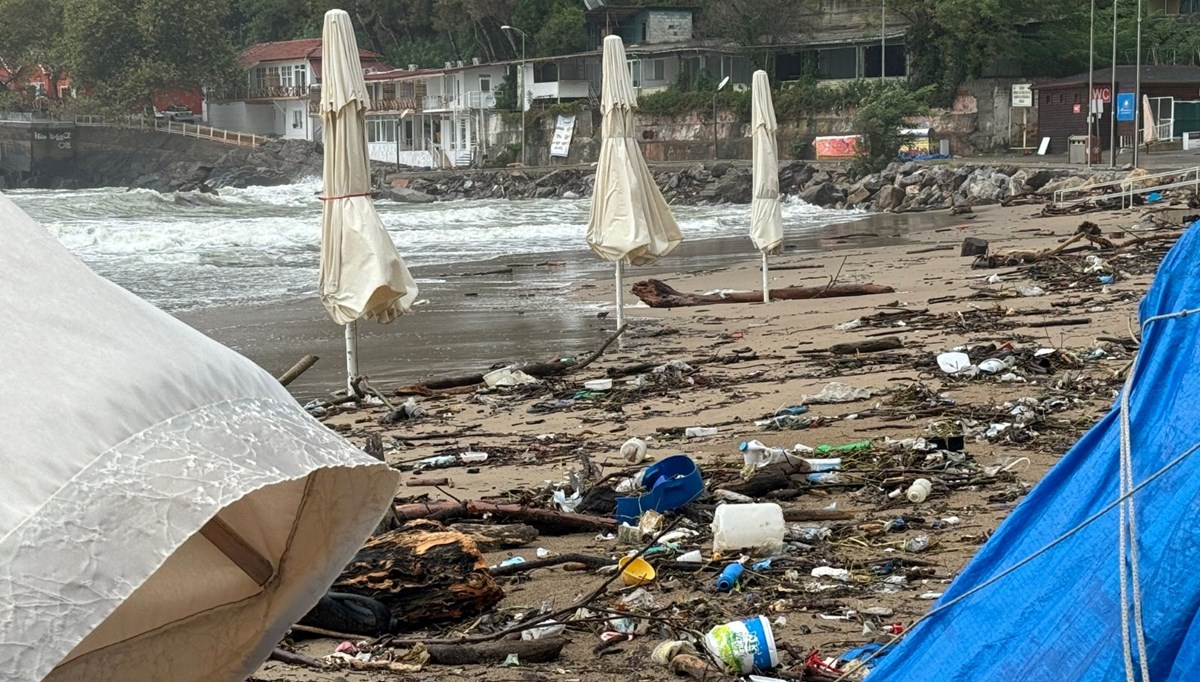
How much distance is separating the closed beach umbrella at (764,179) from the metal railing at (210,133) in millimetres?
69655

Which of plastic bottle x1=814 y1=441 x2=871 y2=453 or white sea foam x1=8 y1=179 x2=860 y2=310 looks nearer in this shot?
plastic bottle x1=814 y1=441 x2=871 y2=453

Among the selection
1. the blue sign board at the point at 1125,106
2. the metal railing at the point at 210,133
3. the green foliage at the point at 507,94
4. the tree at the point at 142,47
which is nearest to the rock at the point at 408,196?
the green foliage at the point at 507,94

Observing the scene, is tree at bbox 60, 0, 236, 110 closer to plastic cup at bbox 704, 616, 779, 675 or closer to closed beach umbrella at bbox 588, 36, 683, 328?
closed beach umbrella at bbox 588, 36, 683, 328

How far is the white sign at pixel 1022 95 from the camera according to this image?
5480 cm

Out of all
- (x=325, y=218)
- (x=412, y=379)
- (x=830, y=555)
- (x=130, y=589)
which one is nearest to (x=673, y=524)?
(x=830, y=555)

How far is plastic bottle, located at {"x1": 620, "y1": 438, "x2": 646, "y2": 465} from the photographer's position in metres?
7.46

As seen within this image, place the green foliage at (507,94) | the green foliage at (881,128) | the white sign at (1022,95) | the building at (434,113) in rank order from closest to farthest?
the green foliage at (881,128) → the white sign at (1022,95) → the green foliage at (507,94) → the building at (434,113)

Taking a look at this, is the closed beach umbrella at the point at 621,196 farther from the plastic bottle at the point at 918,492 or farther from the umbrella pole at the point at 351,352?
the plastic bottle at the point at 918,492

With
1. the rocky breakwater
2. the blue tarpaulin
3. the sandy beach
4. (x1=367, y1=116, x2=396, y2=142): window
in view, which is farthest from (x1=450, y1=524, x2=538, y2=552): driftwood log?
(x1=367, y1=116, x2=396, y2=142): window

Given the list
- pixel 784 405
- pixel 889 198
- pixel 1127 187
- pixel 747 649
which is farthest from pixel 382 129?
pixel 747 649

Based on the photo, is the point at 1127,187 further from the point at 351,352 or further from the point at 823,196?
the point at 351,352

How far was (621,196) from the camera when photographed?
42.3 feet

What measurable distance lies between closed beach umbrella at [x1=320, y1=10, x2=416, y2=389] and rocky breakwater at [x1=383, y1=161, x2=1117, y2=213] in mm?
26894

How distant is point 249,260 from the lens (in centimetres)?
2902
